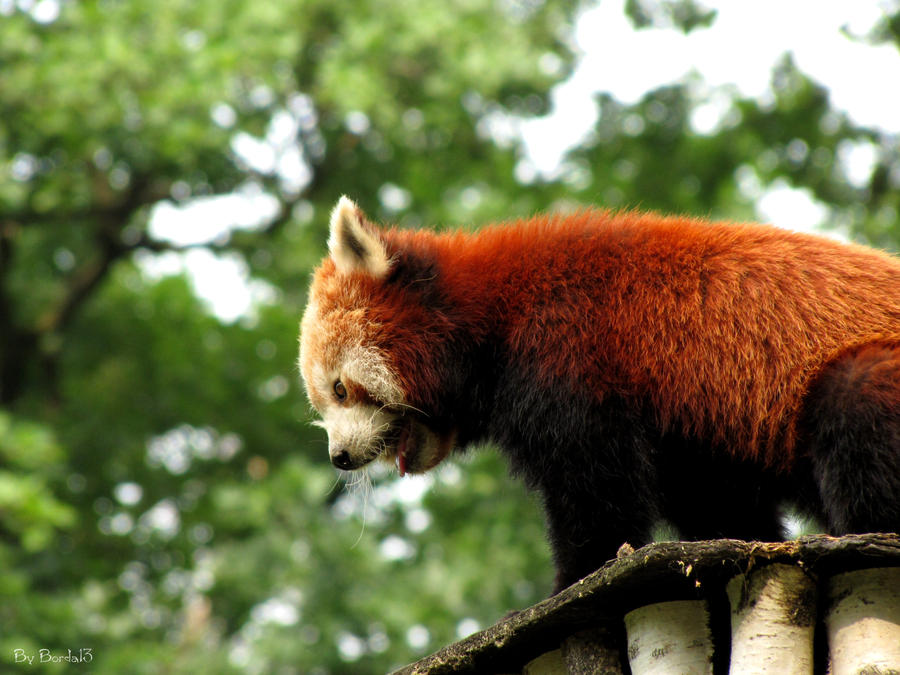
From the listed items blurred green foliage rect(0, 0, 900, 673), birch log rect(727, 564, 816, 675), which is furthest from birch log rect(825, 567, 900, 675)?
blurred green foliage rect(0, 0, 900, 673)

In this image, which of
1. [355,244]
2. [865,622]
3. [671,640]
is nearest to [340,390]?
[355,244]

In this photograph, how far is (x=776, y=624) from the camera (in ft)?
8.96

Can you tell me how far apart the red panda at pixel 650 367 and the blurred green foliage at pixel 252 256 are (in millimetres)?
6576

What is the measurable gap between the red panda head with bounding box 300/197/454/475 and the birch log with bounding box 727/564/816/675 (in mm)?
1829

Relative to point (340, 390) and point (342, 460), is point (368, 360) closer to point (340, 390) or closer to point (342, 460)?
point (340, 390)

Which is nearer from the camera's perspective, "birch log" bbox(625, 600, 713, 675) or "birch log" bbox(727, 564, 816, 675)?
"birch log" bbox(727, 564, 816, 675)

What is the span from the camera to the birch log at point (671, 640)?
9.42ft

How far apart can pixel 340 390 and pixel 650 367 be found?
4.86 ft

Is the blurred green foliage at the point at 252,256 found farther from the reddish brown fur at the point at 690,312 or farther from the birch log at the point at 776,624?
the birch log at the point at 776,624

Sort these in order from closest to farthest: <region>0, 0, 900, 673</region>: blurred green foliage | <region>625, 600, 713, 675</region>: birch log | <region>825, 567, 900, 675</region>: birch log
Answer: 1. <region>825, 567, 900, 675</region>: birch log
2. <region>625, 600, 713, 675</region>: birch log
3. <region>0, 0, 900, 673</region>: blurred green foliage

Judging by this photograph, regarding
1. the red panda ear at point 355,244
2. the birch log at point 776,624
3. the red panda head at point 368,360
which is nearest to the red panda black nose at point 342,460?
the red panda head at point 368,360

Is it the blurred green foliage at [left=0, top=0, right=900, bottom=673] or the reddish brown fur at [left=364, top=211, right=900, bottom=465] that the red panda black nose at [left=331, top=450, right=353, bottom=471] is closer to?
the reddish brown fur at [left=364, top=211, right=900, bottom=465]

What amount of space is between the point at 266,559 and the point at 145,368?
358cm

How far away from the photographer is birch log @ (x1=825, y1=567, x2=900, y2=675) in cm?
259
